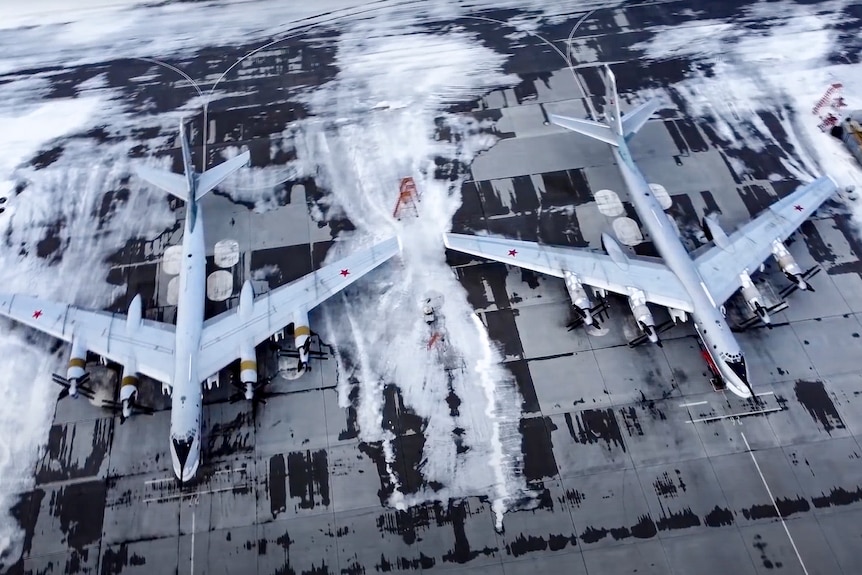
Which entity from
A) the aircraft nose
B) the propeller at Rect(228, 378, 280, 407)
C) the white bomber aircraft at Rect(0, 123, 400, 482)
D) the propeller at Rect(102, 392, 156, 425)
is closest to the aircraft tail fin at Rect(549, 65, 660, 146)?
the white bomber aircraft at Rect(0, 123, 400, 482)

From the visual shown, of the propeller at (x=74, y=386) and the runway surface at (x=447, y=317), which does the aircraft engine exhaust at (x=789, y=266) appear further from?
the propeller at (x=74, y=386)

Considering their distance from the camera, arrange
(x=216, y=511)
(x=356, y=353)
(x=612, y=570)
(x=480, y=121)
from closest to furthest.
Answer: (x=612, y=570) < (x=216, y=511) < (x=356, y=353) < (x=480, y=121)

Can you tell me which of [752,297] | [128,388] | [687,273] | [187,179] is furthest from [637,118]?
[128,388]

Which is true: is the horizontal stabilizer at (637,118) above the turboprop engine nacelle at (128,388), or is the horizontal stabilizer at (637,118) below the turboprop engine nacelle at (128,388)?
above

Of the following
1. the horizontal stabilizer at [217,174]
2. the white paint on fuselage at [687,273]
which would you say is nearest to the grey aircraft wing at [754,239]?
the white paint on fuselage at [687,273]

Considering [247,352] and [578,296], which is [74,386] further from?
[578,296]

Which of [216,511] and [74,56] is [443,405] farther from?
[74,56]

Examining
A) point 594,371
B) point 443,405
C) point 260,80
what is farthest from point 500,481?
point 260,80
